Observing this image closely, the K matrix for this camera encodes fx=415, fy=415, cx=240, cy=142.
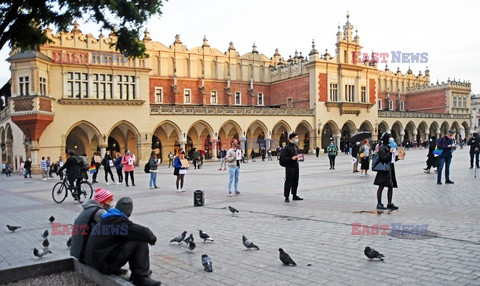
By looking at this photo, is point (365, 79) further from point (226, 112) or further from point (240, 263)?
point (240, 263)

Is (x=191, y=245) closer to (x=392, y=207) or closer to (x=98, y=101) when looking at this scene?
(x=392, y=207)

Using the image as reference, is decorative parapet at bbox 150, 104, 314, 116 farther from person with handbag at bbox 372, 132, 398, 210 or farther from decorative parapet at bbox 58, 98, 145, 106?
person with handbag at bbox 372, 132, 398, 210

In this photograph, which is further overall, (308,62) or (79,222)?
(308,62)

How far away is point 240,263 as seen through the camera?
5582mm

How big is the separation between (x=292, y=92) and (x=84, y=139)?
2451 cm

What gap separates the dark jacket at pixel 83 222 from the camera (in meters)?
4.98

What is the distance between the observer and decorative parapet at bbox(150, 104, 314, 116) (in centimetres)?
3750

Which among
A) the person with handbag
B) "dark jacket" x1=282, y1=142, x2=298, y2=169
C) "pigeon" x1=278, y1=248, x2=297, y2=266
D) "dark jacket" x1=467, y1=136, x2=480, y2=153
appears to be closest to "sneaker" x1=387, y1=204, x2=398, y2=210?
the person with handbag

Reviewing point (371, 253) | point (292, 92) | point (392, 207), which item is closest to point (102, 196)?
point (371, 253)

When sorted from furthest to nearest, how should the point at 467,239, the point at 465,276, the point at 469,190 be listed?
the point at 469,190
the point at 467,239
the point at 465,276

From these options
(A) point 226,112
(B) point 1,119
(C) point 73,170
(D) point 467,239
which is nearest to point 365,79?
(A) point 226,112

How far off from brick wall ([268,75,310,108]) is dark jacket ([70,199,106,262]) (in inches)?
1736

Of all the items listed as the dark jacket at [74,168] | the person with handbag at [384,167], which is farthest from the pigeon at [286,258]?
the dark jacket at [74,168]

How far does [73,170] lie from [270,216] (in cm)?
708
